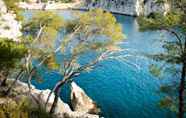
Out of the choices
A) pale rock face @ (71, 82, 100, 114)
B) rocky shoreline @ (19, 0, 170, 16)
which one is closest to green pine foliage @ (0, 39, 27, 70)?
pale rock face @ (71, 82, 100, 114)

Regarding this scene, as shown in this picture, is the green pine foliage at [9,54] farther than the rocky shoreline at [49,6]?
No

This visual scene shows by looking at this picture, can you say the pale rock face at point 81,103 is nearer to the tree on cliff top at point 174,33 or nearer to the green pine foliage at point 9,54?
the green pine foliage at point 9,54

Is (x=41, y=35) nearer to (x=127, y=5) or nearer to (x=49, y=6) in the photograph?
(x=127, y=5)

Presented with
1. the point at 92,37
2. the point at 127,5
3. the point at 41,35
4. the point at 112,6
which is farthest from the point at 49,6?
the point at 92,37

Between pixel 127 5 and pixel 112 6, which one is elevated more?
pixel 127 5

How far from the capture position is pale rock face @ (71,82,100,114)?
1522 inches

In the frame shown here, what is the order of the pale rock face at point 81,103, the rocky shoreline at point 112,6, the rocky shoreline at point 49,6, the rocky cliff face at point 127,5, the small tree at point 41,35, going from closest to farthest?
the small tree at point 41,35, the pale rock face at point 81,103, the rocky cliff face at point 127,5, the rocky shoreline at point 112,6, the rocky shoreline at point 49,6

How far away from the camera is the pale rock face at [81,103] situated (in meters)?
38.7

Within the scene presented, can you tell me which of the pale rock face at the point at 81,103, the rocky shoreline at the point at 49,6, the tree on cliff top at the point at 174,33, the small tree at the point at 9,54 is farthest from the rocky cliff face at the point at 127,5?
the tree on cliff top at the point at 174,33

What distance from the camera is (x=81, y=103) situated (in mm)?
38969

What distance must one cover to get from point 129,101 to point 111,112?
13.5 feet

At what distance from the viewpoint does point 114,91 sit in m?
45.2

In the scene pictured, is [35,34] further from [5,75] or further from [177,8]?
[177,8]

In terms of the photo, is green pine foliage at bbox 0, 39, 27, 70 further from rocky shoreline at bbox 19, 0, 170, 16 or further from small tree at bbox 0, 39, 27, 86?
rocky shoreline at bbox 19, 0, 170, 16
